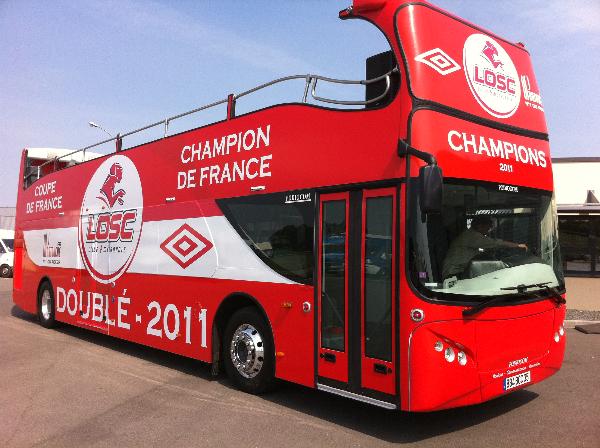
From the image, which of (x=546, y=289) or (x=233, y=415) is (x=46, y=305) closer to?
(x=233, y=415)

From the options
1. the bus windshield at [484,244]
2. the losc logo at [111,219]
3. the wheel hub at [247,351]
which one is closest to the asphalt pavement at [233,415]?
the wheel hub at [247,351]

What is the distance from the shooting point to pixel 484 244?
489 centimetres

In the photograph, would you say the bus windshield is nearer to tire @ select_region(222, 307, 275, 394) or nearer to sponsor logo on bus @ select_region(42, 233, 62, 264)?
tire @ select_region(222, 307, 275, 394)

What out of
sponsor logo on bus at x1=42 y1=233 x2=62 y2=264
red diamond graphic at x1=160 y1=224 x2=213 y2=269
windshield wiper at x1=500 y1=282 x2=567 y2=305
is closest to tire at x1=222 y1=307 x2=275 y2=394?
red diamond graphic at x1=160 y1=224 x2=213 y2=269

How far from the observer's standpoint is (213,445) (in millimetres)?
4672

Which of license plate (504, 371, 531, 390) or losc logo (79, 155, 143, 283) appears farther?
losc logo (79, 155, 143, 283)

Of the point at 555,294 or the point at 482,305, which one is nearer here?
the point at 482,305

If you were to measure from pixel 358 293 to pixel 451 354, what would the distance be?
98 centimetres

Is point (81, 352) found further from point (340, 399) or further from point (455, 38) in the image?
point (455, 38)

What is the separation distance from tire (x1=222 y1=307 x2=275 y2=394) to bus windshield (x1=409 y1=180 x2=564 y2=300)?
222 cm

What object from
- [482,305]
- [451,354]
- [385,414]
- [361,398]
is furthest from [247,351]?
[482,305]

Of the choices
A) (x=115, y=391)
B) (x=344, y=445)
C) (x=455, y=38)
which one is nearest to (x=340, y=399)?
(x=344, y=445)

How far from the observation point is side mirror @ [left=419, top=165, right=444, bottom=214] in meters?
4.38

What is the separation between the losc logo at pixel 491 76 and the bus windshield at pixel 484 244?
0.86 meters
